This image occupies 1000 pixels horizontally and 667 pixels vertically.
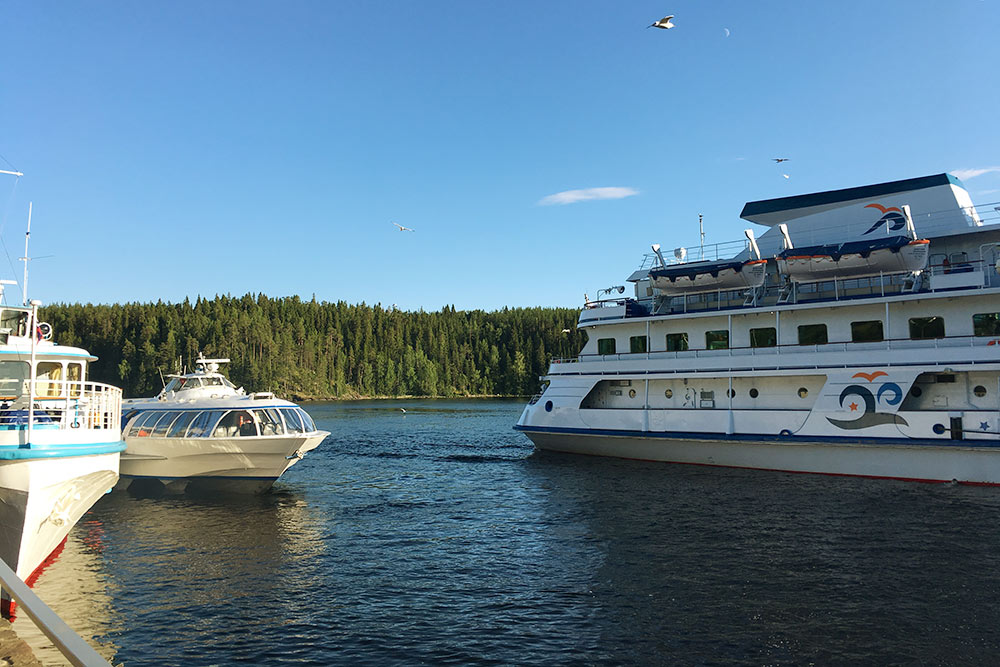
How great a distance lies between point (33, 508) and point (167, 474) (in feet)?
47.6

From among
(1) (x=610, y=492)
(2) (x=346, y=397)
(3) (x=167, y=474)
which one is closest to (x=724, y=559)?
(1) (x=610, y=492)

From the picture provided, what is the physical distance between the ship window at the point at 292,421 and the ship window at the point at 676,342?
61.5ft

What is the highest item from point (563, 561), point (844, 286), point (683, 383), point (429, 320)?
point (429, 320)

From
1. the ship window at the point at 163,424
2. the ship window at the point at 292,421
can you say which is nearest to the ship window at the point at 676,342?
the ship window at the point at 292,421

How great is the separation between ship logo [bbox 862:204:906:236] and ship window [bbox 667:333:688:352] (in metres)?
10.00

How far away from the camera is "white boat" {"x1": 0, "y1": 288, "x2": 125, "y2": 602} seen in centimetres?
1397

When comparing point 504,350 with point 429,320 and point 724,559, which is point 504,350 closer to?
point 429,320

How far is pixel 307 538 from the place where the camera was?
69.2 ft

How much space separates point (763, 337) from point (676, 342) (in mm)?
4324

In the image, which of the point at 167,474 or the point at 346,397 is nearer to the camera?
the point at 167,474

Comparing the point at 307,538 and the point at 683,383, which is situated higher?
the point at 683,383

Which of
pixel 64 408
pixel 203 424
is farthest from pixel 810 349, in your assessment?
pixel 64 408

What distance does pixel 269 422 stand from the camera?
90.3 feet

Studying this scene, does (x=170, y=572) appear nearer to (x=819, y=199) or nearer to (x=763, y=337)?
(x=763, y=337)
